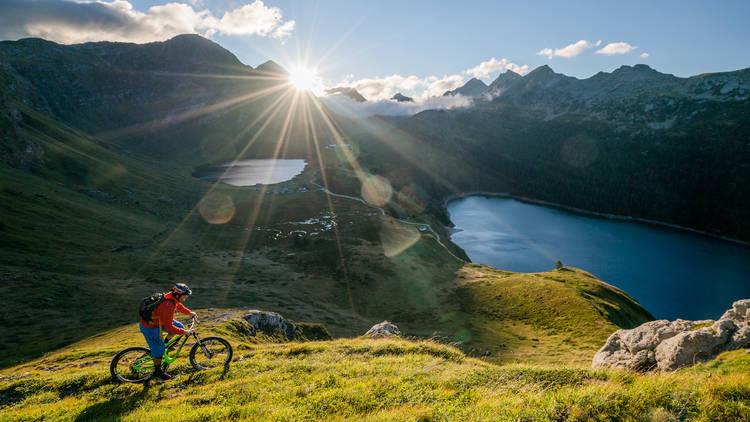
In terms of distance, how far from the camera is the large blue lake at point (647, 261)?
4486 inches

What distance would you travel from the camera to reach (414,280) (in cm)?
7369

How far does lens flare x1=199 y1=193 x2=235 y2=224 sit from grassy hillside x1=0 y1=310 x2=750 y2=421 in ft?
361

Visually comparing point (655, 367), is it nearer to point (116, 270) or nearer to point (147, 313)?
point (147, 313)

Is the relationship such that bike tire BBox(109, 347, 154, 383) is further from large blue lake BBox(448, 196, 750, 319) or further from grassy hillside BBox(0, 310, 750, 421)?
large blue lake BBox(448, 196, 750, 319)

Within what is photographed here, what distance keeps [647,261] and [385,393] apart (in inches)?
7481

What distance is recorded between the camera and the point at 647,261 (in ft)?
494

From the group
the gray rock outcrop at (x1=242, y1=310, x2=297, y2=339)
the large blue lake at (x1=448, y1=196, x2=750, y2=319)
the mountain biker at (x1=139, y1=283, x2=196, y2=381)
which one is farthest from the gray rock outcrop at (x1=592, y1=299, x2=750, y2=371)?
the large blue lake at (x1=448, y1=196, x2=750, y2=319)

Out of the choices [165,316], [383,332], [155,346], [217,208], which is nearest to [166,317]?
[165,316]

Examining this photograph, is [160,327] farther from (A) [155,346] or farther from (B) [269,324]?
(B) [269,324]

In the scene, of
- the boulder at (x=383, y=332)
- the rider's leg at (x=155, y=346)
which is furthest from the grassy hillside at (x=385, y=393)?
the boulder at (x=383, y=332)

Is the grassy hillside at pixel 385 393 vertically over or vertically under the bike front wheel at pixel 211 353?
over

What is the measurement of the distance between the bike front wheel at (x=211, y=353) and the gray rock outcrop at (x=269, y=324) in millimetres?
12200

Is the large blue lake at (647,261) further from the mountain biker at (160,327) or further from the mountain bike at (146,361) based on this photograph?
the mountain biker at (160,327)

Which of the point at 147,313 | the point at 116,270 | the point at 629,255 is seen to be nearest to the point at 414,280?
the point at 116,270
